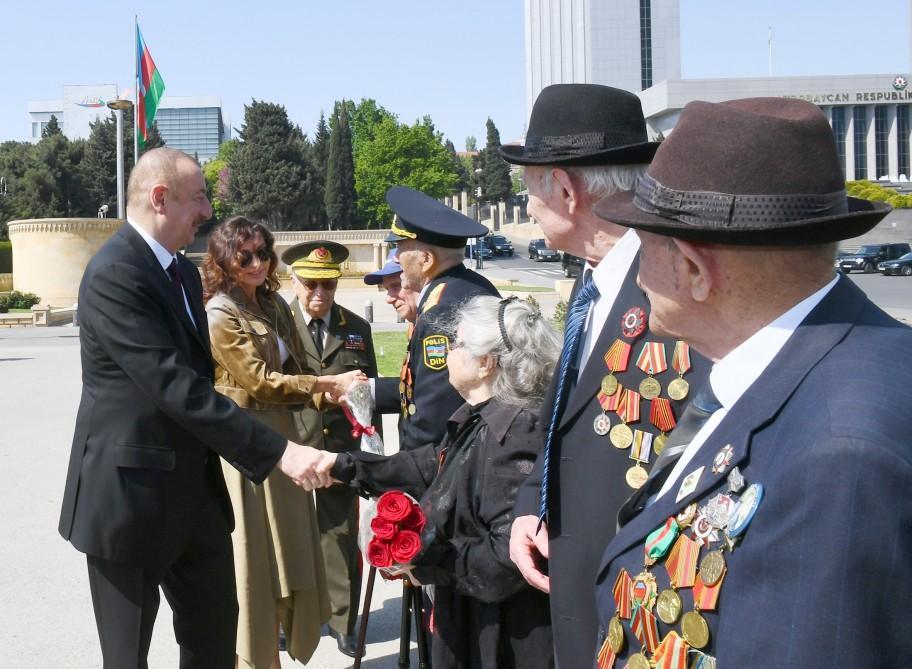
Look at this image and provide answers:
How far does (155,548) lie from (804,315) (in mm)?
2691

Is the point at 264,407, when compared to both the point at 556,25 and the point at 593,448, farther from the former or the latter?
the point at 556,25

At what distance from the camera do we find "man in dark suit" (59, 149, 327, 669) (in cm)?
342

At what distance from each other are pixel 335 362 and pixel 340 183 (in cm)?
8199

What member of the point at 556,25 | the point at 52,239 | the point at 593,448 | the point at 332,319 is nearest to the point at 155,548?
the point at 593,448

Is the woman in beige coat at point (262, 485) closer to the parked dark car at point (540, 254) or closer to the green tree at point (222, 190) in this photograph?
the parked dark car at point (540, 254)

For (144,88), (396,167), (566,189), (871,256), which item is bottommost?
(566,189)

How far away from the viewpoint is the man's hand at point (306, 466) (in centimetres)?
376

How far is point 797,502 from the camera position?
130 cm

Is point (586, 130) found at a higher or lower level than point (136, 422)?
higher

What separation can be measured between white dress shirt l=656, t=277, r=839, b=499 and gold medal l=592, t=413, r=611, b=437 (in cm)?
78

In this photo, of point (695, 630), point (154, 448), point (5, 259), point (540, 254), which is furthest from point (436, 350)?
point (5, 259)

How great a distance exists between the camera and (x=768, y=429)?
4.72ft

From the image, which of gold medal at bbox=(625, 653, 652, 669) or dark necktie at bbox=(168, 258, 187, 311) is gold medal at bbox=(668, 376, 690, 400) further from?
dark necktie at bbox=(168, 258, 187, 311)

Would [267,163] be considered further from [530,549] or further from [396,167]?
[530,549]
